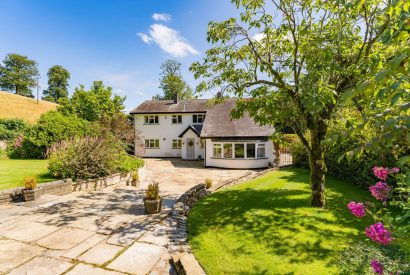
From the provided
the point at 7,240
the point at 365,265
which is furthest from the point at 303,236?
the point at 7,240

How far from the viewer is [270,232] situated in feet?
20.8

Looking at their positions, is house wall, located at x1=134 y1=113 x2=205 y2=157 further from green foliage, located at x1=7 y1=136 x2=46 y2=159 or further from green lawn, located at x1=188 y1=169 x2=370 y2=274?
green lawn, located at x1=188 y1=169 x2=370 y2=274

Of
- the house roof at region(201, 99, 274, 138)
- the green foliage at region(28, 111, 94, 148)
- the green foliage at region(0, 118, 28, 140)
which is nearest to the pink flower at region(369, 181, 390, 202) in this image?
the house roof at region(201, 99, 274, 138)

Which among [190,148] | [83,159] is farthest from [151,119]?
[83,159]

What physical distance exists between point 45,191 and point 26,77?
86294mm

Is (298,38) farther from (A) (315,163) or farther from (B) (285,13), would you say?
(A) (315,163)

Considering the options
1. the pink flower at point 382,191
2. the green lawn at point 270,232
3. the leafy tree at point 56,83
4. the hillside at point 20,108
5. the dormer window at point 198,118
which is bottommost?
the green lawn at point 270,232

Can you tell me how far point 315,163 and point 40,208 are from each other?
10171 mm

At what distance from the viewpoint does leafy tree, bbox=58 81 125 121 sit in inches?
1184

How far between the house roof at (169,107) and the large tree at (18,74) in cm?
6413

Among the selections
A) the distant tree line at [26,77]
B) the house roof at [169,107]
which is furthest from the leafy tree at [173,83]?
the distant tree line at [26,77]

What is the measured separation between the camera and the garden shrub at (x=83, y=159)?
38.4 feet

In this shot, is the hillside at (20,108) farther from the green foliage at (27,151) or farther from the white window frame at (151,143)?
the white window frame at (151,143)

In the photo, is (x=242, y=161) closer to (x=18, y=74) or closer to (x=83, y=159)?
(x=83, y=159)
